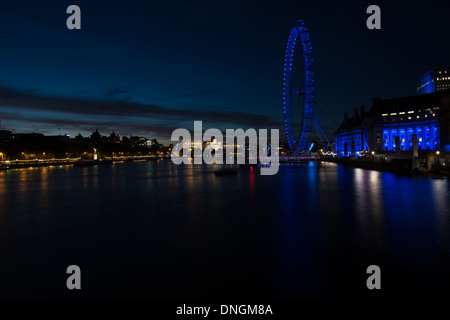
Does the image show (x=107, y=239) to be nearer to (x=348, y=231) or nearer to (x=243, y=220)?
(x=243, y=220)

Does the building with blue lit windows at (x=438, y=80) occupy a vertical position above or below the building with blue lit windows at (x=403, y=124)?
above

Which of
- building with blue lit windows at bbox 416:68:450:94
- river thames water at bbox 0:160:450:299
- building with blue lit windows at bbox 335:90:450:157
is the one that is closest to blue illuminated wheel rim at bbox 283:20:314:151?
building with blue lit windows at bbox 335:90:450:157

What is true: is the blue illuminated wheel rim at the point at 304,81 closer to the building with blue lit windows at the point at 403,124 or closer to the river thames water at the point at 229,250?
the building with blue lit windows at the point at 403,124

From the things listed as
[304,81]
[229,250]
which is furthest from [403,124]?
[229,250]

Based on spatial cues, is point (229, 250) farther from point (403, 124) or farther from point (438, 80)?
point (438, 80)

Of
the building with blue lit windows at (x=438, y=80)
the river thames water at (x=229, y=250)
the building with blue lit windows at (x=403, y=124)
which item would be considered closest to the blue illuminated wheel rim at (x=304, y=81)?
the building with blue lit windows at (x=403, y=124)

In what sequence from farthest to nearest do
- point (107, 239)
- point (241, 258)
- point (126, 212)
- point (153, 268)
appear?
1. point (126, 212)
2. point (107, 239)
3. point (241, 258)
4. point (153, 268)

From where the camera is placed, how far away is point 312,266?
423 inches

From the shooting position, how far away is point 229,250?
12.7 meters

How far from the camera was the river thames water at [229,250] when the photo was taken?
360 inches

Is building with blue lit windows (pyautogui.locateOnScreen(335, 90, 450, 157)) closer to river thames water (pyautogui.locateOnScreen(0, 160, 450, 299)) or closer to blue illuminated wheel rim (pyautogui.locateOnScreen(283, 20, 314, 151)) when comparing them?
blue illuminated wheel rim (pyautogui.locateOnScreen(283, 20, 314, 151))

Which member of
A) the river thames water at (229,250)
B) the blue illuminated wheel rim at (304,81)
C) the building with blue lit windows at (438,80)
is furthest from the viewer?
the building with blue lit windows at (438,80)
